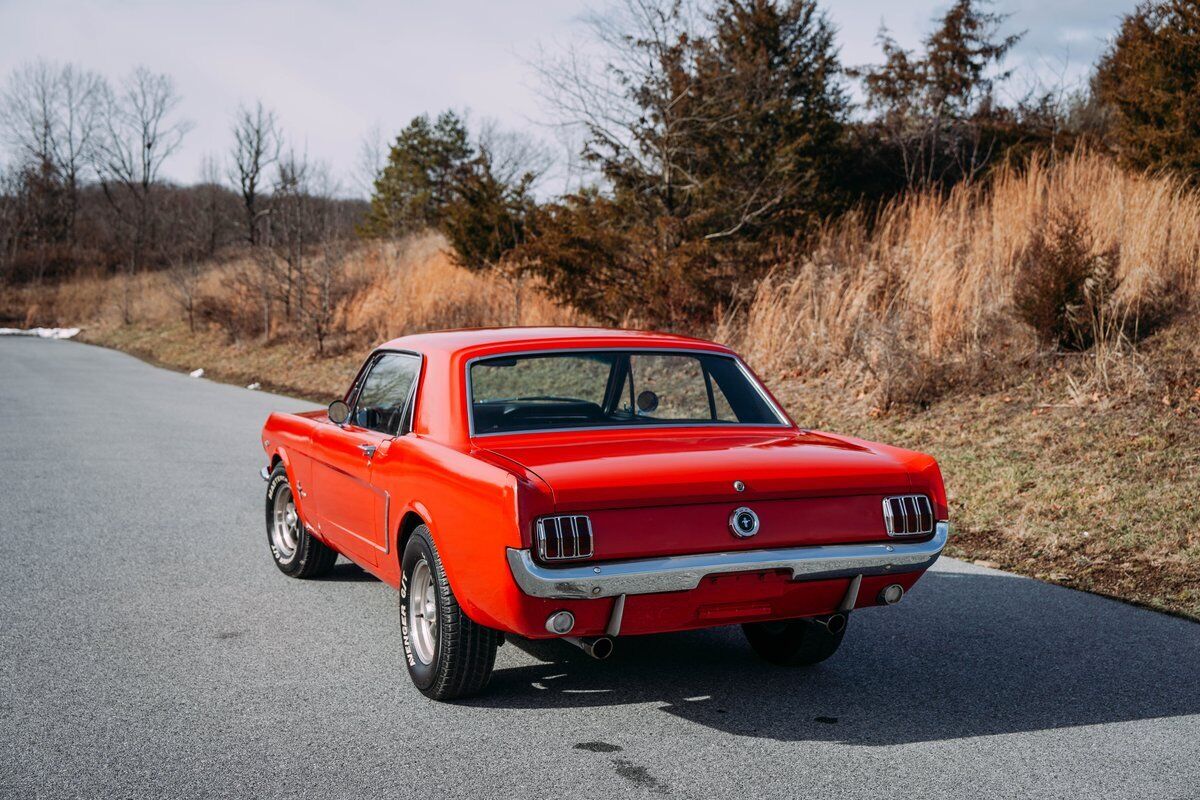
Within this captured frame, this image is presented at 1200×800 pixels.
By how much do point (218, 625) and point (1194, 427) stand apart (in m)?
7.34

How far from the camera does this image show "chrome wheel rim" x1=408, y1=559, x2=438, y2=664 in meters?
4.76

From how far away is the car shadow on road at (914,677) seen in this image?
14.4 ft

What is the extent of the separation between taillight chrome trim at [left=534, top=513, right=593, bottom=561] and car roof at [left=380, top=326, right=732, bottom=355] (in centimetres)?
136

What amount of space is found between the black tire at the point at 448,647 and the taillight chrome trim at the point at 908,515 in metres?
1.63

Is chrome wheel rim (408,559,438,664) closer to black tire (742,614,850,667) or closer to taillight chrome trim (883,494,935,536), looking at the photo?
black tire (742,614,850,667)

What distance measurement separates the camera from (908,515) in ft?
14.6

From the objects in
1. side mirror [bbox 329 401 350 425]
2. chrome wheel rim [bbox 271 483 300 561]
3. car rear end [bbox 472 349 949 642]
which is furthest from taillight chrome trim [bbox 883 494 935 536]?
chrome wheel rim [bbox 271 483 300 561]

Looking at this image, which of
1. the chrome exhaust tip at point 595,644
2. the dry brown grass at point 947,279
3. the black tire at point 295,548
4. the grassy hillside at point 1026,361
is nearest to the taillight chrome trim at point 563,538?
the chrome exhaust tip at point 595,644

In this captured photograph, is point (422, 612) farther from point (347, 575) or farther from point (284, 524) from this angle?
point (284, 524)

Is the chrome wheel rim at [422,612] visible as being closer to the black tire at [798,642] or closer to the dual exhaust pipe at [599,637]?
the dual exhaust pipe at [599,637]

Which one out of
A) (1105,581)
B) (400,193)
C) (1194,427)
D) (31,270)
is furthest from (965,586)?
(31,270)

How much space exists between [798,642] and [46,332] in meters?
50.3

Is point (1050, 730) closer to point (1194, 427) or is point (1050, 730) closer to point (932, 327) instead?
point (1194, 427)

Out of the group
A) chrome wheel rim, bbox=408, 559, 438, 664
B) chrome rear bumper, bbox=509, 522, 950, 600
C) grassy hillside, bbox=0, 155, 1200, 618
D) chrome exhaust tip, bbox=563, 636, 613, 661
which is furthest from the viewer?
grassy hillside, bbox=0, 155, 1200, 618
